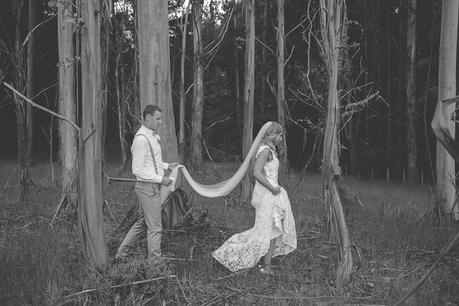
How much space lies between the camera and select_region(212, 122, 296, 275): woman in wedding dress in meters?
6.07

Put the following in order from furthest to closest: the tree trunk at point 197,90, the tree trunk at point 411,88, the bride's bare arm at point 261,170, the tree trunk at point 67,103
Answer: the tree trunk at point 411,88
the tree trunk at point 197,90
the tree trunk at point 67,103
the bride's bare arm at point 261,170

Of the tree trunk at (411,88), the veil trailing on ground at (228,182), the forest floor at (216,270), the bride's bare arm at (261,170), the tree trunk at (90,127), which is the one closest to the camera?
the tree trunk at (90,127)

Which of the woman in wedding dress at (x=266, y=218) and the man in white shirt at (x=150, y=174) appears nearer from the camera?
the man in white shirt at (x=150, y=174)

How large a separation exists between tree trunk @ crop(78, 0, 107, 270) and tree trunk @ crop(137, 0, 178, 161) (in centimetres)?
262

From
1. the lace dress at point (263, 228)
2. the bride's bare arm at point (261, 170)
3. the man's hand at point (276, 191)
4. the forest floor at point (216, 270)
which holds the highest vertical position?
the bride's bare arm at point (261, 170)

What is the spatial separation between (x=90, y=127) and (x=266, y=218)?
241 cm

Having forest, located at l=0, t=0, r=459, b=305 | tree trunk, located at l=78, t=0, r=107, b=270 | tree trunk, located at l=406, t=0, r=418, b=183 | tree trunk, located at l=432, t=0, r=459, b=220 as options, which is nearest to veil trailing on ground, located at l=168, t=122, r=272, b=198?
forest, located at l=0, t=0, r=459, b=305

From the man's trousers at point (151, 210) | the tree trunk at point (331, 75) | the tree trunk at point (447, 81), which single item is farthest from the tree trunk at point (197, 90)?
the man's trousers at point (151, 210)

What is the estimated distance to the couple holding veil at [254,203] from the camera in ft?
19.6

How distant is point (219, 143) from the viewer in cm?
3766

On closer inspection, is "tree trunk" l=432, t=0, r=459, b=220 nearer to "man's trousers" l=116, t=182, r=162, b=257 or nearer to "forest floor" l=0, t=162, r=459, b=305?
"forest floor" l=0, t=162, r=459, b=305

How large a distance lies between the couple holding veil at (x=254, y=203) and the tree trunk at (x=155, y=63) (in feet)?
5.12

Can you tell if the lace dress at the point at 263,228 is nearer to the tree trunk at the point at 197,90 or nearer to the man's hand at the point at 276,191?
the man's hand at the point at 276,191

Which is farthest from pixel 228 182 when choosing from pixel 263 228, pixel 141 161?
pixel 141 161
